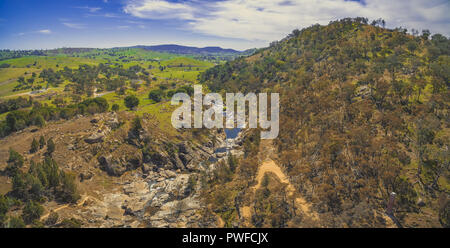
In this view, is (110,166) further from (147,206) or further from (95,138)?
(147,206)

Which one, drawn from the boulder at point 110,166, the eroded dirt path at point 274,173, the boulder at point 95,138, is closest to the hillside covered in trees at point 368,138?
the eroded dirt path at point 274,173

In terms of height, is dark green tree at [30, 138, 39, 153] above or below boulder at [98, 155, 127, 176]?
above

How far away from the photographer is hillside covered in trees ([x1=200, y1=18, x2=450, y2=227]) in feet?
110

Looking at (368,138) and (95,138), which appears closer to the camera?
(368,138)

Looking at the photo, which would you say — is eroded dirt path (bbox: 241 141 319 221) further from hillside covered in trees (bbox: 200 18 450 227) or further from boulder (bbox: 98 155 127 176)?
boulder (bbox: 98 155 127 176)

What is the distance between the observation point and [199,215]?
1729 inches

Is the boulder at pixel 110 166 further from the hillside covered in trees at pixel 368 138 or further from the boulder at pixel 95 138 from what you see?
the hillside covered in trees at pixel 368 138

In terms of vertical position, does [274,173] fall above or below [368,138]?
below

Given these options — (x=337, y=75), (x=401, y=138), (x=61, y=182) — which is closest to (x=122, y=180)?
(x=61, y=182)

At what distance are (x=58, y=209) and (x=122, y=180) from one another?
55.8 feet

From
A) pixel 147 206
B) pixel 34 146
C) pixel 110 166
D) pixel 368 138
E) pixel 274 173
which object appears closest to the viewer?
pixel 368 138

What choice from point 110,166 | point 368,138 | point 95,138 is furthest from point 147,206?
point 368,138

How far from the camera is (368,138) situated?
4397 cm

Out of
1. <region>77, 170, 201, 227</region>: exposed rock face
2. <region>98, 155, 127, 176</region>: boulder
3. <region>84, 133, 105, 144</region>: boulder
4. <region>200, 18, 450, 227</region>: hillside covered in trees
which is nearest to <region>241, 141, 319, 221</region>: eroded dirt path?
<region>200, 18, 450, 227</region>: hillside covered in trees
